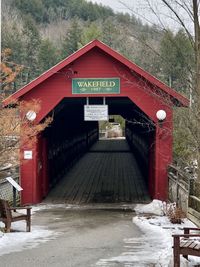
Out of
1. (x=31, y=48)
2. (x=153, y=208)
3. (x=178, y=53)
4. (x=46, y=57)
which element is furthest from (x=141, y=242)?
(x=31, y=48)

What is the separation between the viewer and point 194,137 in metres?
8.87

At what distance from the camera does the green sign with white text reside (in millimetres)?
14445

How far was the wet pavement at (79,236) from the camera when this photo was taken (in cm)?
768

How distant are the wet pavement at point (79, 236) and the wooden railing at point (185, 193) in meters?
1.25

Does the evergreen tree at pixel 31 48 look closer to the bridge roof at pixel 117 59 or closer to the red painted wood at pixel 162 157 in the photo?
the bridge roof at pixel 117 59

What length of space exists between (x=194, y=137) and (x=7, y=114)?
17.0 feet

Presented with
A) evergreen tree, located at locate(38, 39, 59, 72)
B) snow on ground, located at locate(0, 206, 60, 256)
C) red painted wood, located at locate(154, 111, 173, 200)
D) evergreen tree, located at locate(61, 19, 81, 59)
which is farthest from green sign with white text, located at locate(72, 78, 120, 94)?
evergreen tree, located at locate(61, 19, 81, 59)

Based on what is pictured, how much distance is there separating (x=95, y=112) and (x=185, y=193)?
4605mm

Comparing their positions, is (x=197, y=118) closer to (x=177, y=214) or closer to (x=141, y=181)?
(x=177, y=214)

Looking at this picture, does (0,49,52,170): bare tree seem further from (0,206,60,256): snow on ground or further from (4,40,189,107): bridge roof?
(0,206,60,256): snow on ground

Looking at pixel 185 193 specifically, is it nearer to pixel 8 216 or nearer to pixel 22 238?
pixel 22 238

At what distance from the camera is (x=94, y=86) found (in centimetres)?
1450

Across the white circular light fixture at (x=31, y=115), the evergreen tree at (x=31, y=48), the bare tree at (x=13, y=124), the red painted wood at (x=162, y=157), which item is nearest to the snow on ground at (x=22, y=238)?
the bare tree at (x=13, y=124)

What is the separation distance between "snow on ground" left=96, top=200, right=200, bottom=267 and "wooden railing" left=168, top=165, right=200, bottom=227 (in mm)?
329
